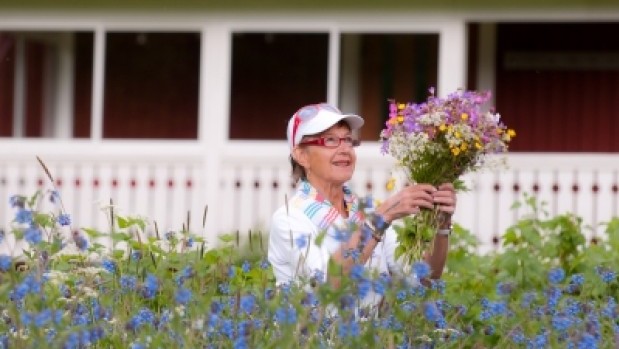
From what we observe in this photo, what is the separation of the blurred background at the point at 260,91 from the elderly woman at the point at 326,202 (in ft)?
18.2

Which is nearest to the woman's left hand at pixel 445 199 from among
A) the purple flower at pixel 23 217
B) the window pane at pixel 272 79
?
the purple flower at pixel 23 217

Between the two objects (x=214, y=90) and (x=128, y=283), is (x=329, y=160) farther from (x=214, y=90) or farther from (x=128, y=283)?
(x=214, y=90)

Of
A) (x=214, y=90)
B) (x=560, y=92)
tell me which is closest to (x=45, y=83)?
(x=214, y=90)

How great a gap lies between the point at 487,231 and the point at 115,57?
362 cm

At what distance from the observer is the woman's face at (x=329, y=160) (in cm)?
544

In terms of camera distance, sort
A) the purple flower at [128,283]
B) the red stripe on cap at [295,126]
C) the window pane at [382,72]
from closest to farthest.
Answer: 1. the purple flower at [128,283]
2. the red stripe on cap at [295,126]
3. the window pane at [382,72]

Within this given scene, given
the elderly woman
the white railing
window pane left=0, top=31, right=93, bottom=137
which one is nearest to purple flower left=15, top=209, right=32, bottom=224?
the elderly woman

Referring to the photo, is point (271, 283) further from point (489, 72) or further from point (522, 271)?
point (489, 72)

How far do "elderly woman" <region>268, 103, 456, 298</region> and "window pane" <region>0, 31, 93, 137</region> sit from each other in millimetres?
7933

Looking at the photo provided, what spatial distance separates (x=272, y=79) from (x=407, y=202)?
8495 mm

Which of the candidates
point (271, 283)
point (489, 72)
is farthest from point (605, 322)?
point (489, 72)

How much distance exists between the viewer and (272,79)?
533 inches

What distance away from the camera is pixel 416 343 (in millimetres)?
4867

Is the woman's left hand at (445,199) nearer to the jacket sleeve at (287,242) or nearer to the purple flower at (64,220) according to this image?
the jacket sleeve at (287,242)
